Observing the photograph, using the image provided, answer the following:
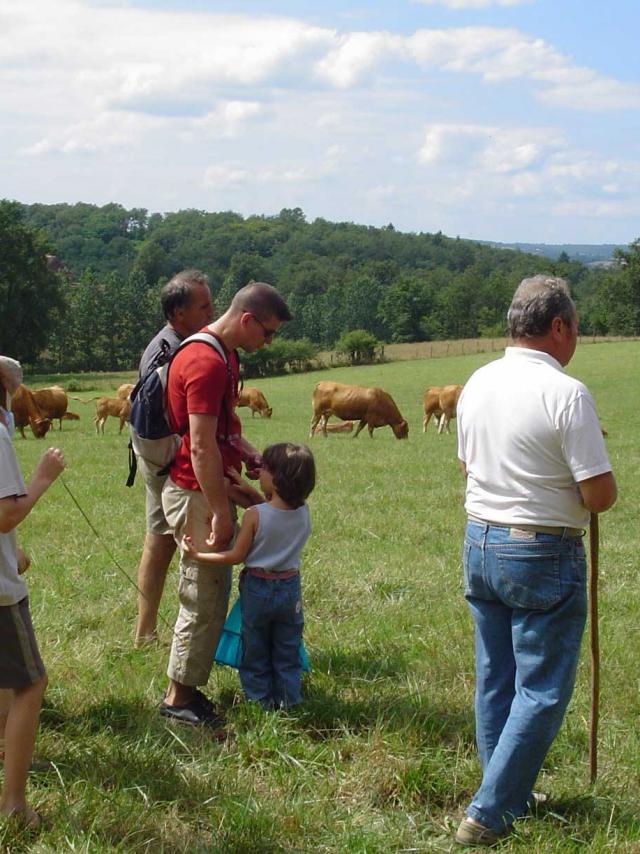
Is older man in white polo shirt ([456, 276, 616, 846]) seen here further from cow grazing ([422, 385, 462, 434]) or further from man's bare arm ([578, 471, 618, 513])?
cow grazing ([422, 385, 462, 434])

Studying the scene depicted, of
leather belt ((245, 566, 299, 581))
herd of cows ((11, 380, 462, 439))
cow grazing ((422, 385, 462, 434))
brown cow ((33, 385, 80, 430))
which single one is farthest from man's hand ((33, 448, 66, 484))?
brown cow ((33, 385, 80, 430))

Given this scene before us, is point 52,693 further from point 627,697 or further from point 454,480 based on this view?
point 454,480

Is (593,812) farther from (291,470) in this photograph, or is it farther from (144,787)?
(291,470)

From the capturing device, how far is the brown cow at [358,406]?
2852cm

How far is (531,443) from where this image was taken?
3.84m

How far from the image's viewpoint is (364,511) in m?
11.6

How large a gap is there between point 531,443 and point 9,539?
2094mm

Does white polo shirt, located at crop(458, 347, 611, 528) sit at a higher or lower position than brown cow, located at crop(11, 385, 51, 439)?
higher

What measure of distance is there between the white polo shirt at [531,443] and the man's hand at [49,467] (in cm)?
166

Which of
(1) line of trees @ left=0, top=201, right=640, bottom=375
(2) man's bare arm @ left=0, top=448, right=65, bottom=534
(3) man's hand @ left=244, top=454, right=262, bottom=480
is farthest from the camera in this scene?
(1) line of trees @ left=0, top=201, right=640, bottom=375

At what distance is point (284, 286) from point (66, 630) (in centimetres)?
13050

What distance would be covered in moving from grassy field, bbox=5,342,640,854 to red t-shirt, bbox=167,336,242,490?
1258mm

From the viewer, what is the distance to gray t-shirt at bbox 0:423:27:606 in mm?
3838

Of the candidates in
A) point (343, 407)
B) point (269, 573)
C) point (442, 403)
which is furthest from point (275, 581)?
point (442, 403)
